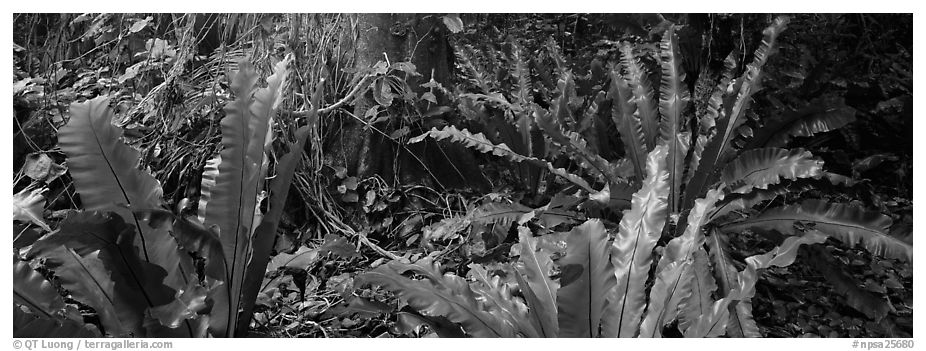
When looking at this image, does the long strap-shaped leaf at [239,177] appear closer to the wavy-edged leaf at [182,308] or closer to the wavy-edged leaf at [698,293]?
the wavy-edged leaf at [182,308]

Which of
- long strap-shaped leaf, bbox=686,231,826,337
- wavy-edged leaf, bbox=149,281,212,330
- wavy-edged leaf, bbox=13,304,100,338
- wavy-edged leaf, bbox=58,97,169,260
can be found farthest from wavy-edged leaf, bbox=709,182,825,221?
wavy-edged leaf, bbox=13,304,100,338

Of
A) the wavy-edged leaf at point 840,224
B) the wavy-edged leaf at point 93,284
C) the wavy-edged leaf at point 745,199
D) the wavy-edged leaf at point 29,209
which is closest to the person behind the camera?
the wavy-edged leaf at point 93,284

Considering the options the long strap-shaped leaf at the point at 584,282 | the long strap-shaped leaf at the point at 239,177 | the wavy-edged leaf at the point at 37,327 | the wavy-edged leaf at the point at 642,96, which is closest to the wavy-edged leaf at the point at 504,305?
the long strap-shaped leaf at the point at 584,282

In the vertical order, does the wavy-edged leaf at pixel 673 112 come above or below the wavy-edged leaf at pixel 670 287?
above

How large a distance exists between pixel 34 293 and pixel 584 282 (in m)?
1.30

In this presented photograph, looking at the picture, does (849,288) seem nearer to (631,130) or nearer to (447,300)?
(631,130)

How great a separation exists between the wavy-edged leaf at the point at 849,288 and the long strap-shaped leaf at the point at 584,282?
1.07m

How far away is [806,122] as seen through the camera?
104 inches

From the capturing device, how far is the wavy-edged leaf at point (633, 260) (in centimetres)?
167

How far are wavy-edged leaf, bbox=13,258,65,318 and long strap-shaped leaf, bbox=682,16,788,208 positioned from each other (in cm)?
210

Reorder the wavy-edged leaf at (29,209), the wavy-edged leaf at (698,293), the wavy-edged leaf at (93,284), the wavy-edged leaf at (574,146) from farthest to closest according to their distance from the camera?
the wavy-edged leaf at (574,146), the wavy-edged leaf at (698,293), the wavy-edged leaf at (29,209), the wavy-edged leaf at (93,284)

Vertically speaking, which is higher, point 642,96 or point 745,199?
point 642,96

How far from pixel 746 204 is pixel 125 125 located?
2600 millimetres

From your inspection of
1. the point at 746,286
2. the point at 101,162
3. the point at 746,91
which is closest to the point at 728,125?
the point at 746,91
